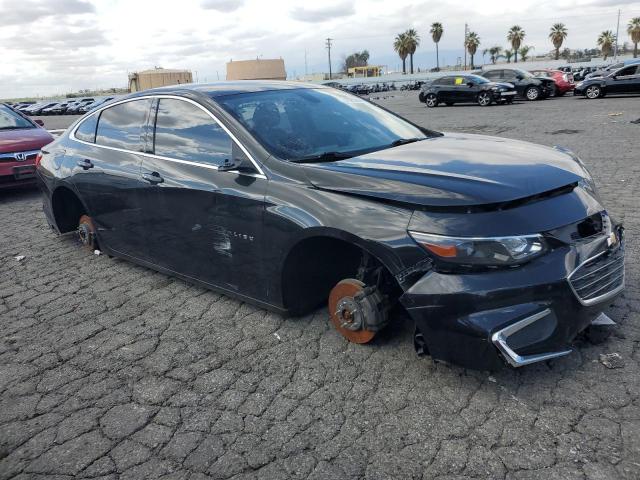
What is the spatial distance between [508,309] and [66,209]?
472cm

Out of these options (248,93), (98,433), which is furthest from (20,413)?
(248,93)

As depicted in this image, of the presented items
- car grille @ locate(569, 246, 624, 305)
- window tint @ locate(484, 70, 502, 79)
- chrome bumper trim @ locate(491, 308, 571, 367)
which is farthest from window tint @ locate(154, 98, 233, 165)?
window tint @ locate(484, 70, 502, 79)

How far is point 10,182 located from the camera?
Answer: 28.0 ft

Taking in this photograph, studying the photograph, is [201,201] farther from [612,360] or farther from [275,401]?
[612,360]

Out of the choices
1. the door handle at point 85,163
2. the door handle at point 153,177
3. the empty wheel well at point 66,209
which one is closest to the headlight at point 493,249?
the door handle at point 153,177

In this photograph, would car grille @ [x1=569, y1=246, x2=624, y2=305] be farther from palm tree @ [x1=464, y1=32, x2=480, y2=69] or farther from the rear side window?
palm tree @ [x1=464, y1=32, x2=480, y2=69]

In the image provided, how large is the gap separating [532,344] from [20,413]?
2713 millimetres

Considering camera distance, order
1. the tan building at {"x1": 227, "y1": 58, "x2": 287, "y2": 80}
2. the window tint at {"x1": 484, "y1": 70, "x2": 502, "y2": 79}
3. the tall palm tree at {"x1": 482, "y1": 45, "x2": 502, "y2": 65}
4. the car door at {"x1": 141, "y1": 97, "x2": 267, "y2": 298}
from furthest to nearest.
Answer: the tall palm tree at {"x1": 482, "y1": 45, "x2": 502, "y2": 65} → the tan building at {"x1": 227, "y1": 58, "x2": 287, "y2": 80} → the window tint at {"x1": 484, "y1": 70, "x2": 502, "y2": 79} → the car door at {"x1": 141, "y1": 97, "x2": 267, "y2": 298}

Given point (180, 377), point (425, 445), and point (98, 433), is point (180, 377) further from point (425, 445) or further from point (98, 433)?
point (425, 445)

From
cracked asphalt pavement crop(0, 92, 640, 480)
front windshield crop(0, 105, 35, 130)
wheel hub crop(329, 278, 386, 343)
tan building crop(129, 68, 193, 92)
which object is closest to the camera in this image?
cracked asphalt pavement crop(0, 92, 640, 480)

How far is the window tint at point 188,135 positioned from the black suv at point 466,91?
73.7ft

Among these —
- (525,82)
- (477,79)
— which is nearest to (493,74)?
(525,82)

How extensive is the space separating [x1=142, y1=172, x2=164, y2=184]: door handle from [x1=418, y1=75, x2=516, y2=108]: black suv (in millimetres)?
22606

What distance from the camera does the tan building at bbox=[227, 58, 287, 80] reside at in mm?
41912
